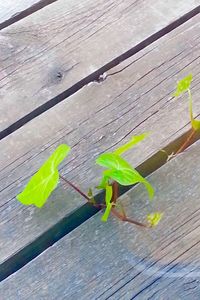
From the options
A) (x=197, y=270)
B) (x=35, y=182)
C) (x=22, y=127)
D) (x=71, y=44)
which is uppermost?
(x=71, y=44)

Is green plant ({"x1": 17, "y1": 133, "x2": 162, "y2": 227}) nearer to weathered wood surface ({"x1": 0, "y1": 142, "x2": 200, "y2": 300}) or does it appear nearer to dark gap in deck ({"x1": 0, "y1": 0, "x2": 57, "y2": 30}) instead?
weathered wood surface ({"x1": 0, "y1": 142, "x2": 200, "y2": 300})

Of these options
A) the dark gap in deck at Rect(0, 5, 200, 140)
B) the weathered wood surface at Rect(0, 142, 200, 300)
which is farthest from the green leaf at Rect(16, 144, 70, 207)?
the dark gap in deck at Rect(0, 5, 200, 140)

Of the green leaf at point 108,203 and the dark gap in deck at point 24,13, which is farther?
the dark gap in deck at point 24,13

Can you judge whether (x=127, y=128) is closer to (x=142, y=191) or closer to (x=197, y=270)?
(x=142, y=191)

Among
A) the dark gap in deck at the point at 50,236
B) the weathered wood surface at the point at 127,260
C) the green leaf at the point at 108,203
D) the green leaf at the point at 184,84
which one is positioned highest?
the green leaf at the point at 184,84

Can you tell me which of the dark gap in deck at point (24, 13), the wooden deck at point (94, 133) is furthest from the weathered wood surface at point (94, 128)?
the dark gap in deck at point (24, 13)

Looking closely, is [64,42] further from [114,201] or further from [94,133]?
[114,201]

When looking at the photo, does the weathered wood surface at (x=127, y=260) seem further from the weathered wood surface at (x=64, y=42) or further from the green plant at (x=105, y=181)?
the weathered wood surface at (x=64, y=42)

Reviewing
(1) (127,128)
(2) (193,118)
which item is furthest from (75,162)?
(2) (193,118)
